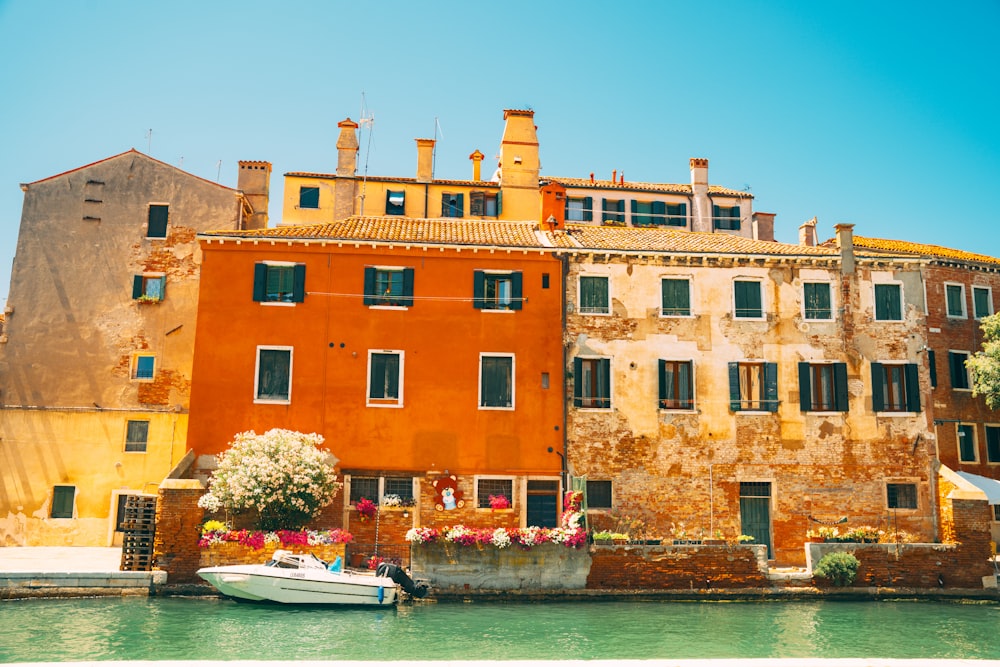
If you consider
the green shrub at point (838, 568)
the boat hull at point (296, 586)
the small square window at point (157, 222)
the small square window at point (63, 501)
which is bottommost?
the boat hull at point (296, 586)

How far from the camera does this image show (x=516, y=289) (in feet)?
85.6

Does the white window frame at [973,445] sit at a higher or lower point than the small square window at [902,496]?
higher

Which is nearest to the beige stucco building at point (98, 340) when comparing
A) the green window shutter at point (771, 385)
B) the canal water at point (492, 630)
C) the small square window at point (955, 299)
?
the canal water at point (492, 630)

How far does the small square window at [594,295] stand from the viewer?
1037 inches

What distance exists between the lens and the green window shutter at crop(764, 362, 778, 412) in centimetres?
2608

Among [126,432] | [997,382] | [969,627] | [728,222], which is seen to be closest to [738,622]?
[969,627]

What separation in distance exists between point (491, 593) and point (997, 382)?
56.7ft

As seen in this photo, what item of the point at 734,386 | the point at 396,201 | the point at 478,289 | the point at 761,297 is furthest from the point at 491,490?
the point at 396,201

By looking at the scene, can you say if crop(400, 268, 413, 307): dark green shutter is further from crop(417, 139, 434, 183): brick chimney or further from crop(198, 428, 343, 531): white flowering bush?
crop(417, 139, 434, 183): brick chimney

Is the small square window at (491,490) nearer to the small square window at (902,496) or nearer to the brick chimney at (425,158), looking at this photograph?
the small square window at (902,496)

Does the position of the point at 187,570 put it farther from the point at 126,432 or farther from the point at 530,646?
the point at 530,646

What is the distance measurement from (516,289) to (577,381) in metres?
3.45

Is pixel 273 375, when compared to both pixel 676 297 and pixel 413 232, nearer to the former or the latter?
pixel 413 232

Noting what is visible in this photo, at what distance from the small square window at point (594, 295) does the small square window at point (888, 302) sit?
8.95 meters
